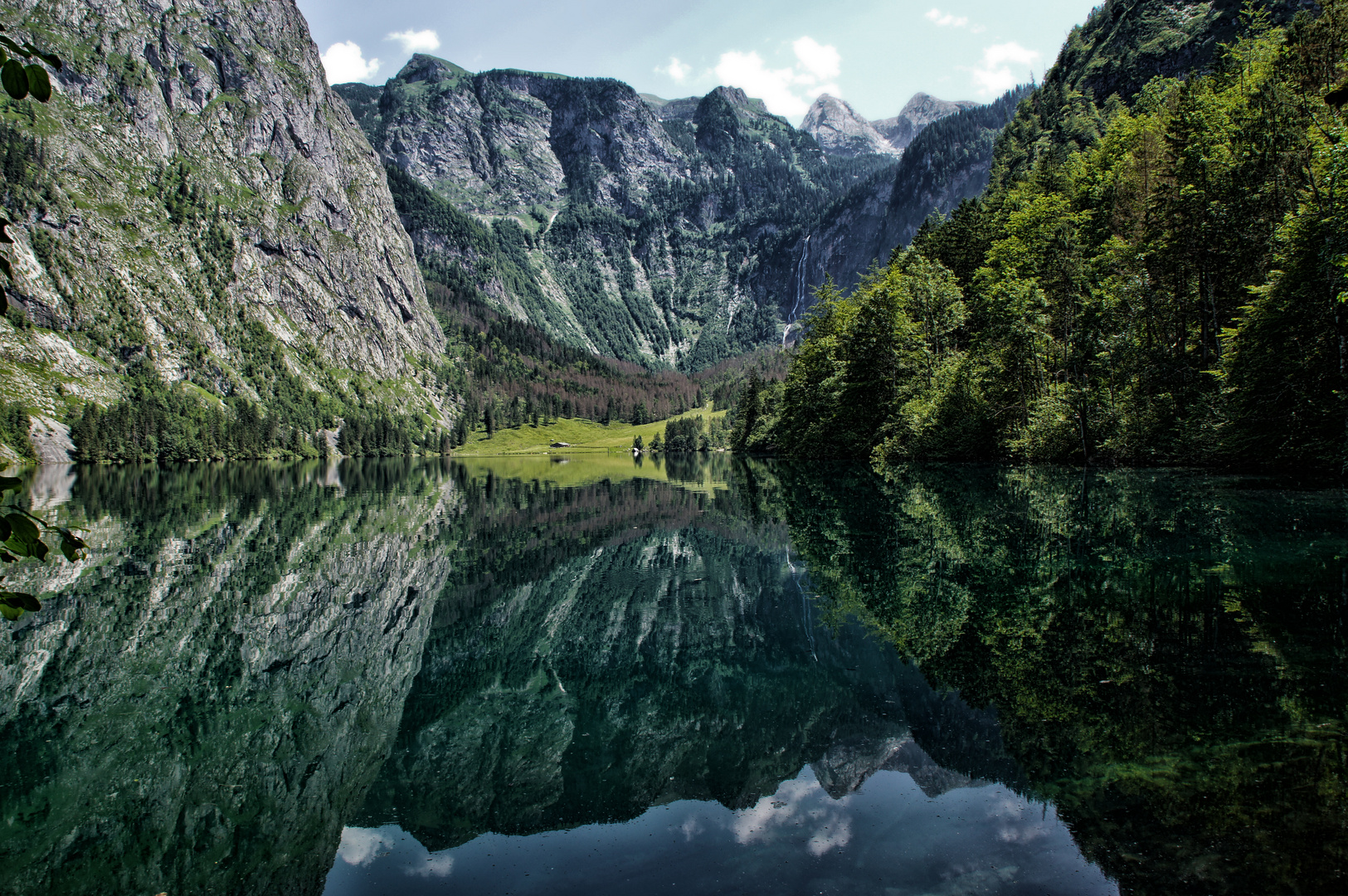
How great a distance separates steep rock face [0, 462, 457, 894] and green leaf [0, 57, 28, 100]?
23.9ft

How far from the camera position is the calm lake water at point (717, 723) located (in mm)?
6832

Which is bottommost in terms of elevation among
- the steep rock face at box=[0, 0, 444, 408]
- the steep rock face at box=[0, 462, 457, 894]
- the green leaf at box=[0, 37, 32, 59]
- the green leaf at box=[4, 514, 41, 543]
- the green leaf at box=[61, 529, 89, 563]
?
the steep rock face at box=[0, 462, 457, 894]

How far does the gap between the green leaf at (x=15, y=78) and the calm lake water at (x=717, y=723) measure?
22.7 ft

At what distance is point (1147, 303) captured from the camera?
123ft

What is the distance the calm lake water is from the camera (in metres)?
6.83

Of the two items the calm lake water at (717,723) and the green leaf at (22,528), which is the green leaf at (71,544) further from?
the calm lake water at (717,723)

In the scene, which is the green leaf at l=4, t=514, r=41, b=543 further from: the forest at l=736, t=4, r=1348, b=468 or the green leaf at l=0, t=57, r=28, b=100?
the forest at l=736, t=4, r=1348, b=468

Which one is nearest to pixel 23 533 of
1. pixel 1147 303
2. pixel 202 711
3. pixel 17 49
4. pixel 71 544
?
pixel 71 544

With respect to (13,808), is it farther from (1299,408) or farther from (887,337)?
(887,337)

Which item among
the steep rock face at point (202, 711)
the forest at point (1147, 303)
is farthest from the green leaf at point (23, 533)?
the forest at point (1147, 303)

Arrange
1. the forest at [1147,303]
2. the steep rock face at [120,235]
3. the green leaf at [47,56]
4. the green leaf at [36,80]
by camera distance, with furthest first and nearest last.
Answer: the steep rock face at [120,235], the forest at [1147,303], the green leaf at [36,80], the green leaf at [47,56]

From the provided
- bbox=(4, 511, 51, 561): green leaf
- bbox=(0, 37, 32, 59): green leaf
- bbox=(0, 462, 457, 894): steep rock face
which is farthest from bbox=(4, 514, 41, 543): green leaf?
bbox=(0, 462, 457, 894): steep rock face

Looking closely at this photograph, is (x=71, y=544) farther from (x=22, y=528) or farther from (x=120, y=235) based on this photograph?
(x=120, y=235)

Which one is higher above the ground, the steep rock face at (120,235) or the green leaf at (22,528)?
the steep rock face at (120,235)
